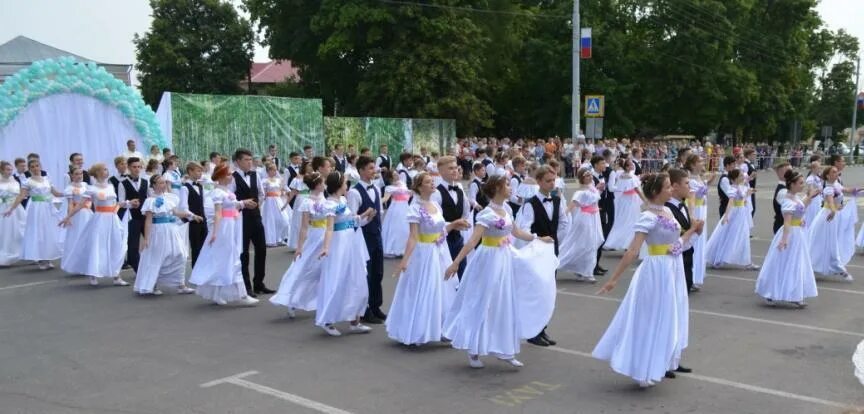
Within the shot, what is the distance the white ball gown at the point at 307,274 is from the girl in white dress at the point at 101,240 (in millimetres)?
4034

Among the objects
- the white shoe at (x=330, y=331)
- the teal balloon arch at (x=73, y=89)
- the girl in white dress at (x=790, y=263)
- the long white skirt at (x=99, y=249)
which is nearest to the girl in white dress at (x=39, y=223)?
the long white skirt at (x=99, y=249)

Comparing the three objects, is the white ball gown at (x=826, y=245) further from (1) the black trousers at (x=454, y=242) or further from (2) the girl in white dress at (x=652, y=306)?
(2) the girl in white dress at (x=652, y=306)

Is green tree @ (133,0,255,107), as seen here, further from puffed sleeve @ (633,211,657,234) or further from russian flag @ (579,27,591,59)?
puffed sleeve @ (633,211,657,234)

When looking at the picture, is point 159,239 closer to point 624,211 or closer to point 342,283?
point 342,283

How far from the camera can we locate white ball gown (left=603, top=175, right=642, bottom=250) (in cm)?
1486

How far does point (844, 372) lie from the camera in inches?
279

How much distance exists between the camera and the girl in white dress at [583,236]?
1199cm

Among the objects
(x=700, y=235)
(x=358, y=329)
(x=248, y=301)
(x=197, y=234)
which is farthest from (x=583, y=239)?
(x=197, y=234)

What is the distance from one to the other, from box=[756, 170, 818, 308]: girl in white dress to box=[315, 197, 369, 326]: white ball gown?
5099 mm

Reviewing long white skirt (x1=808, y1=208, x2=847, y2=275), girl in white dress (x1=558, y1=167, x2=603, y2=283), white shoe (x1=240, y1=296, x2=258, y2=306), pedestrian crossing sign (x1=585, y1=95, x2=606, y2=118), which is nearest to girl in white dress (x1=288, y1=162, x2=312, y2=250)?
white shoe (x1=240, y1=296, x2=258, y2=306)

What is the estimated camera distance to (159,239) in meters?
11.1

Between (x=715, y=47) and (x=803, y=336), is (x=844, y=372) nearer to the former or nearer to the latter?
(x=803, y=336)

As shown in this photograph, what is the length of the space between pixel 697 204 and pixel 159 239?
8.19 metres

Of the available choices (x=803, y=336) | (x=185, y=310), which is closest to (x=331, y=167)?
(x=185, y=310)
